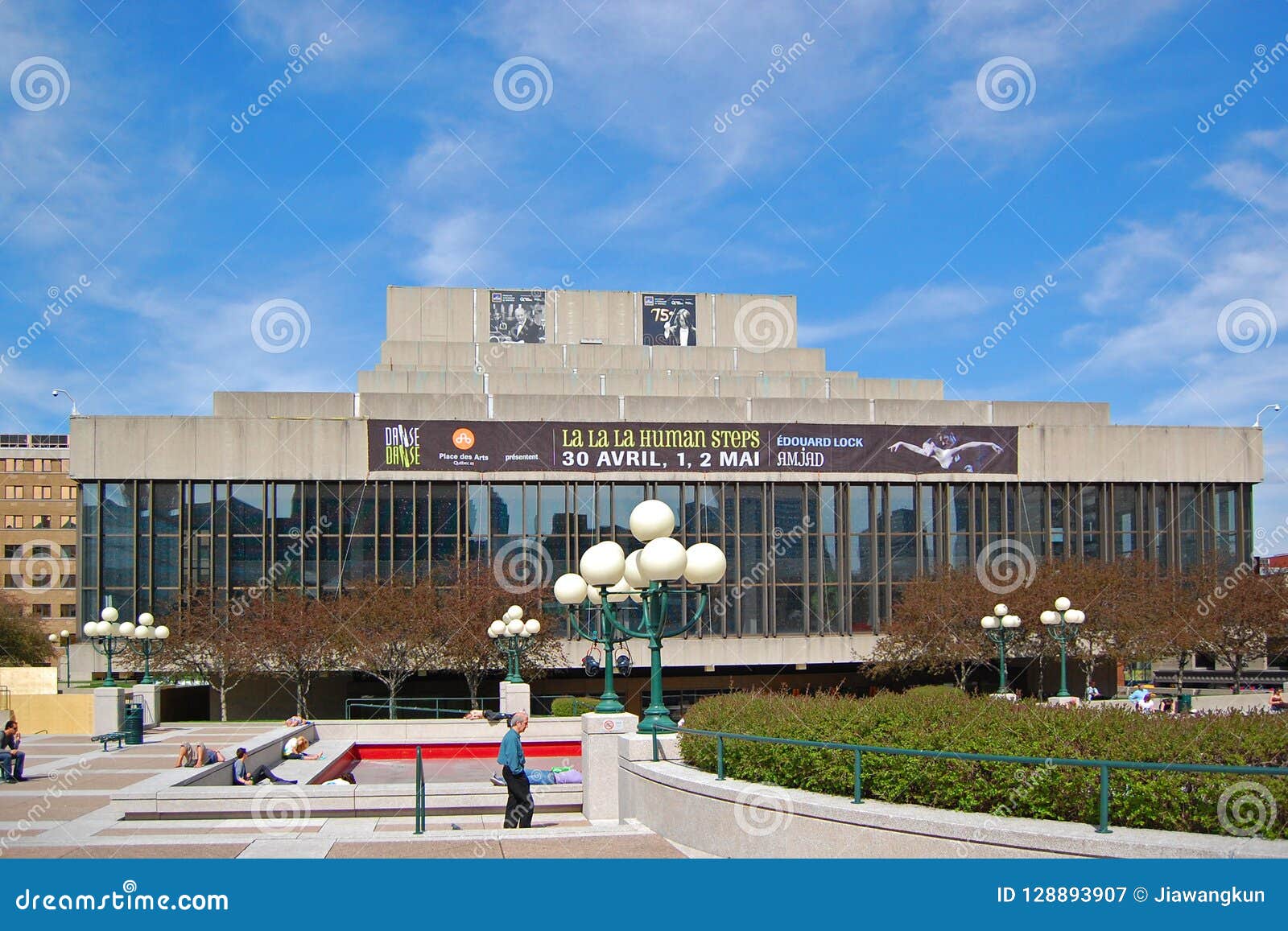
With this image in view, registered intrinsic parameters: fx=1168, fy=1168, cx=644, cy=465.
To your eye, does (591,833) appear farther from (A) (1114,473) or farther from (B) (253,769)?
(A) (1114,473)

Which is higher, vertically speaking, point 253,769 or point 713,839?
point 713,839

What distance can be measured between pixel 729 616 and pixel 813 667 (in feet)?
14.7

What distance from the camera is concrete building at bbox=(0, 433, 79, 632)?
9231cm

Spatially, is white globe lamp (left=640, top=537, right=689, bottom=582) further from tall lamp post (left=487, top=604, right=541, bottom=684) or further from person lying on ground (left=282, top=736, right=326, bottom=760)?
tall lamp post (left=487, top=604, right=541, bottom=684)

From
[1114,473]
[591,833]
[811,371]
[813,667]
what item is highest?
[811,371]

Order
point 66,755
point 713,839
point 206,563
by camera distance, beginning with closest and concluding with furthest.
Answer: point 713,839
point 66,755
point 206,563

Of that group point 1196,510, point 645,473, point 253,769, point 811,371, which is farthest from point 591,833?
point 1196,510

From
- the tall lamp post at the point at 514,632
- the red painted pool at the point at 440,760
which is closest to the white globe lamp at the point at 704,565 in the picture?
the red painted pool at the point at 440,760

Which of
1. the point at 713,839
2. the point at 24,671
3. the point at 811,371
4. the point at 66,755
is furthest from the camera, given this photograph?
the point at 811,371

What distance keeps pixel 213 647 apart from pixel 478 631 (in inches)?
350

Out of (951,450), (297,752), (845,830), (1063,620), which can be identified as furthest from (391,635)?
(845,830)

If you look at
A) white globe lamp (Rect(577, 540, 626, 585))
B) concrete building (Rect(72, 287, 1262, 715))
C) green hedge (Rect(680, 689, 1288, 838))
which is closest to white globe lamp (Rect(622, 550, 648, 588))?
white globe lamp (Rect(577, 540, 626, 585))

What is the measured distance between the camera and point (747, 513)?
4672cm

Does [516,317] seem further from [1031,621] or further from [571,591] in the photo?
[571,591]
